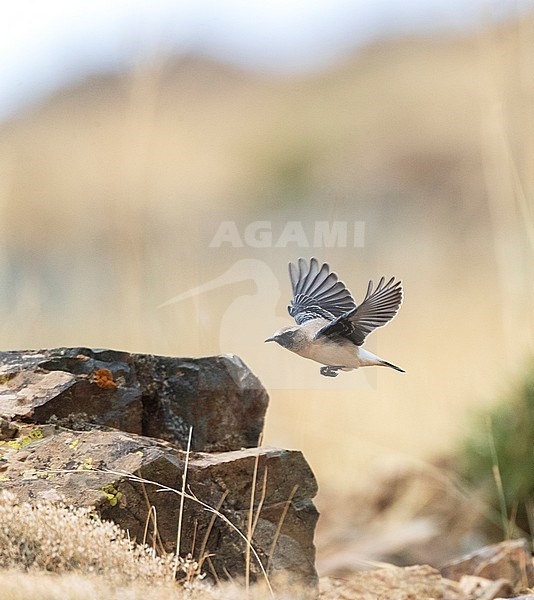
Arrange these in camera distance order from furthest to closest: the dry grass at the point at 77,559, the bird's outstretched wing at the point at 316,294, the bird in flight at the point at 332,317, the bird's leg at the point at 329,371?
the bird's outstretched wing at the point at 316,294 < the bird's leg at the point at 329,371 < the bird in flight at the point at 332,317 < the dry grass at the point at 77,559

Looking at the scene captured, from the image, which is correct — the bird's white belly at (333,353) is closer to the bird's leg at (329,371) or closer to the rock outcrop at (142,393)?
the bird's leg at (329,371)

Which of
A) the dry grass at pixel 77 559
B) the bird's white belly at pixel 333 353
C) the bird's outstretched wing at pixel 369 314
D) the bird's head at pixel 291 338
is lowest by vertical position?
the dry grass at pixel 77 559

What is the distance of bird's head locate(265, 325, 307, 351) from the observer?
311 cm

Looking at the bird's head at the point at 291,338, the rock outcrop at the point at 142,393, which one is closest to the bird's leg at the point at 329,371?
the bird's head at the point at 291,338

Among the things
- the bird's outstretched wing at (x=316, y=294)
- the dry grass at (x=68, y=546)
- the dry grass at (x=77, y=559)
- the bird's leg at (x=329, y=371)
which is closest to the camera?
the dry grass at (x=77, y=559)

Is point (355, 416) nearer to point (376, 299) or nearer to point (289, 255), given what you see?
point (289, 255)

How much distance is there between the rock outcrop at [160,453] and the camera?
277cm

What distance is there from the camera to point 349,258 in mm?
6855

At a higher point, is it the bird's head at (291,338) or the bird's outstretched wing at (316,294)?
the bird's outstretched wing at (316,294)

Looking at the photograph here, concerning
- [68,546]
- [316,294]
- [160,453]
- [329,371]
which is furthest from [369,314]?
[68,546]

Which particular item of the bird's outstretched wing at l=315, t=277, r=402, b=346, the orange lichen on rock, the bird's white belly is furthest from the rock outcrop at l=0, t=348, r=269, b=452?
the bird's outstretched wing at l=315, t=277, r=402, b=346

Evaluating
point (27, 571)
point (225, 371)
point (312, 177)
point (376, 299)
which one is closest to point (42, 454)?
point (27, 571)

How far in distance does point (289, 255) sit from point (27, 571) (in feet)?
12.5

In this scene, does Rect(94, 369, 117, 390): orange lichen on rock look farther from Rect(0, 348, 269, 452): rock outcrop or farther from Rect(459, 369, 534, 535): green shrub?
Rect(459, 369, 534, 535): green shrub
